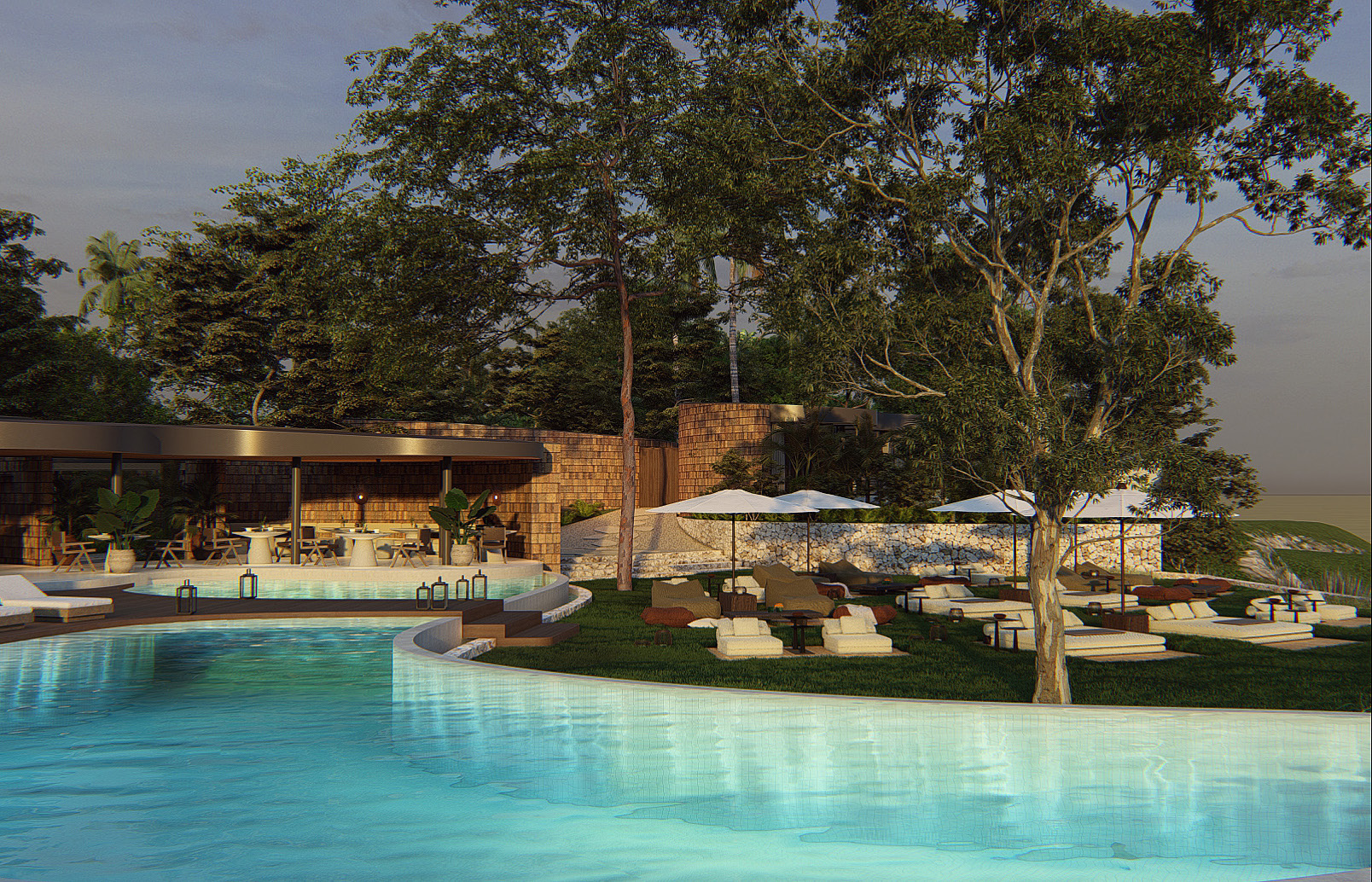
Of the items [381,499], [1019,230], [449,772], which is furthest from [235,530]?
[1019,230]

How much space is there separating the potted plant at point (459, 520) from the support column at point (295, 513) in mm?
3110

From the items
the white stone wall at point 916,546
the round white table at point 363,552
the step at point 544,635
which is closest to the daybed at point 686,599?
the step at point 544,635

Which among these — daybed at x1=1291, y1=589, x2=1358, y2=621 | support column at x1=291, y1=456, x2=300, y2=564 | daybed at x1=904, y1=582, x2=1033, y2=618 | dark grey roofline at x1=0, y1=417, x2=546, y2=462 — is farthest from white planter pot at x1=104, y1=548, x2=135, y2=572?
daybed at x1=1291, y1=589, x2=1358, y2=621

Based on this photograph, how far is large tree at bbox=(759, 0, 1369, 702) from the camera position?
979 centimetres

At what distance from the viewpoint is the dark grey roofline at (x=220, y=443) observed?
57.5 ft

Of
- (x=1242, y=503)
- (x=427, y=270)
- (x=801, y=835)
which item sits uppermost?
(x=427, y=270)

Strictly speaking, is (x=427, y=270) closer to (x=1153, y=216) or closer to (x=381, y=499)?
(x=381, y=499)

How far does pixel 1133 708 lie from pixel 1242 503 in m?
Result: 4.40

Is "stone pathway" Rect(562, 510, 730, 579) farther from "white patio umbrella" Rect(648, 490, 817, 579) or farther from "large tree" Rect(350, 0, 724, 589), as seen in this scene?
"white patio umbrella" Rect(648, 490, 817, 579)

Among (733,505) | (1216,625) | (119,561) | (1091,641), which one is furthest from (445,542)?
(1216,625)

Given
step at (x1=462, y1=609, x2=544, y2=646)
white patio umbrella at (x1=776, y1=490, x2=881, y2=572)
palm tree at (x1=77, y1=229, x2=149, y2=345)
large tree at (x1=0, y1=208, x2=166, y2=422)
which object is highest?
palm tree at (x1=77, y1=229, x2=149, y2=345)

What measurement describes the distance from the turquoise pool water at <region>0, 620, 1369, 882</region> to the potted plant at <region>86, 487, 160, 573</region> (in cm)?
1099

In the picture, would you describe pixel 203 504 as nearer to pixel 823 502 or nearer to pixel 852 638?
pixel 823 502

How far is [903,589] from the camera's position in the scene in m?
18.7
